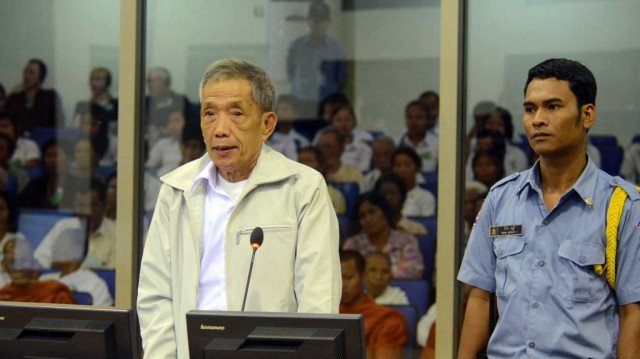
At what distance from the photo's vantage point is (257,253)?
228cm

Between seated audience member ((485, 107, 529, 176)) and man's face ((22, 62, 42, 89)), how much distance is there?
247cm

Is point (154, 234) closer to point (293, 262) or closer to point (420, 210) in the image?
point (293, 262)

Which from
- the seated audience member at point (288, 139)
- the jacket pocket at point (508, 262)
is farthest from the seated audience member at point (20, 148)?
the jacket pocket at point (508, 262)

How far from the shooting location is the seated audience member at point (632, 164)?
3730 millimetres

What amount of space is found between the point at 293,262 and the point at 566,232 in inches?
29.1

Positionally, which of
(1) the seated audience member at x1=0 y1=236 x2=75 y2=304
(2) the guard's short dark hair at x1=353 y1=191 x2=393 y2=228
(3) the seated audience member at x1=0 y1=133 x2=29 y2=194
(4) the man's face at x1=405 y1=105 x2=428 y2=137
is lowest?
(1) the seated audience member at x1=0 y1=236 x2=75 y2=304

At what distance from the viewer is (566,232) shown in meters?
2.23

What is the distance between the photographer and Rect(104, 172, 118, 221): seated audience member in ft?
14.5

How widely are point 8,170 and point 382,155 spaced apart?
207 centimetres

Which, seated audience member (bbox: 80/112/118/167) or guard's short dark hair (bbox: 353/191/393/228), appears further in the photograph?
seated audience member (bbox: 80/112/118/167)

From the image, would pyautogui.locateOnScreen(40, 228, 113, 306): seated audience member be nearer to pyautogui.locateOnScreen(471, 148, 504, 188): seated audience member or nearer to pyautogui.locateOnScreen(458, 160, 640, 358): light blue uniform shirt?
pyautogui.locateOnScreen(471, 148, 504, 188): seated audience member

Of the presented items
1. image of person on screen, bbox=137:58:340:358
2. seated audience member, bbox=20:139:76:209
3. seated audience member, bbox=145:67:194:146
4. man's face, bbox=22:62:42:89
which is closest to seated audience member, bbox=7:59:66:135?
man's face, bbox=22:62:42:89

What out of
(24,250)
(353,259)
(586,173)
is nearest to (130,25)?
(24,250)

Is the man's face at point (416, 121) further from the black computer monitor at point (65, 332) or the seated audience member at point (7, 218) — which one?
the black computer monitor at point (65, 332)
